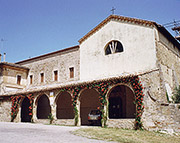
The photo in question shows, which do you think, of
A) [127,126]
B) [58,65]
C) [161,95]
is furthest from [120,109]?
[58,65]

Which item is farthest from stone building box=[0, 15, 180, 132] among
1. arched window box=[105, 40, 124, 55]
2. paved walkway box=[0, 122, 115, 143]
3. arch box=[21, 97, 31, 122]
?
paved walkway box=[0, 122, 115, 143]

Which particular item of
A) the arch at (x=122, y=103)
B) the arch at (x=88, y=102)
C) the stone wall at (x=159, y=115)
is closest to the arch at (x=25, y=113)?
the arch at (x=88, y=102)

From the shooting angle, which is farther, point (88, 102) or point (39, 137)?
point (88, 102)

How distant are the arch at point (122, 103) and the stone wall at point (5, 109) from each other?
9.95 meters

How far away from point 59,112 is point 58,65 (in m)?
4.94

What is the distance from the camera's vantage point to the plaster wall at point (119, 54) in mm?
17484

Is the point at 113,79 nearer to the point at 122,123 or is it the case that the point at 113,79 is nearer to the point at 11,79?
the point at 122,123

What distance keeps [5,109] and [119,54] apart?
12425 mm

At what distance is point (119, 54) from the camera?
740 inches

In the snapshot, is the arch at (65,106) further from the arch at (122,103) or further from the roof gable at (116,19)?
the roof gable at (116,19)

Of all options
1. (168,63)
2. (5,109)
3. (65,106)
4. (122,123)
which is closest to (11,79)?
(5,109)

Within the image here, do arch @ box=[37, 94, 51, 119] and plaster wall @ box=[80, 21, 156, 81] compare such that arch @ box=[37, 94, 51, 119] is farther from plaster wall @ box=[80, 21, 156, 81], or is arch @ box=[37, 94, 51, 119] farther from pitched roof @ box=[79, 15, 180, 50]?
pitched roof @ box=[79, 15, 180, 50]

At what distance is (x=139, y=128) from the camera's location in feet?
42.4

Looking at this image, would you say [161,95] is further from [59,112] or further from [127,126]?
[59,112]
